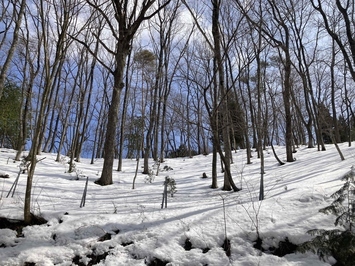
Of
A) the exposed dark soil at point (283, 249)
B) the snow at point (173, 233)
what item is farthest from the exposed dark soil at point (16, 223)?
the exposed dark soil at point (283, 249)

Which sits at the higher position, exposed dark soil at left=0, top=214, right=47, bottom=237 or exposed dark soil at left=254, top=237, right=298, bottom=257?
exposed dark soil at left=0, top=214, right=47, bottom=237

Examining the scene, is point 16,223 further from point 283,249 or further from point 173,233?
point 283,249

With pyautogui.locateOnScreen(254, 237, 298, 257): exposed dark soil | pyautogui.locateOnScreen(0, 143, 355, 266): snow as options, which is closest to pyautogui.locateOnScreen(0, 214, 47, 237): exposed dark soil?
pyautogui.locateOnScreen(0, 143, 355, 266): snow

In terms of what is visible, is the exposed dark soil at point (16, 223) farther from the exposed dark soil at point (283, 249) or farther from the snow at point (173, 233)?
the exposed dark soil at point (283, 249)

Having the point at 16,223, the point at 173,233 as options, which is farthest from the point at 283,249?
the point at 16,223

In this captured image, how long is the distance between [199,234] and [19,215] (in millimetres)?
3001

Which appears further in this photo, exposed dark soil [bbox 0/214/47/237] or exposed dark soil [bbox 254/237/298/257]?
exposed dark soil [bbox 0/214/47/237]

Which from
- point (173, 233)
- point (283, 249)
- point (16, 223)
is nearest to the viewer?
point (283, 249)

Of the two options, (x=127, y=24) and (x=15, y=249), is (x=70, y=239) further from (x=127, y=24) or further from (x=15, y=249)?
(x=127, y=24)

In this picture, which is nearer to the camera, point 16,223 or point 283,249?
point 283,249

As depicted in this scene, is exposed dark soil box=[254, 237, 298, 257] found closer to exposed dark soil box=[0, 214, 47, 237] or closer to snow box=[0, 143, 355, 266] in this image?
snow box=[0, 143, 355, 266]

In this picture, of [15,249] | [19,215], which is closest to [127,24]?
[19,215]

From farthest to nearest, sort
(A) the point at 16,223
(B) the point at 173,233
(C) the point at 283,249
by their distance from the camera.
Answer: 1. (A) the point at 16,223
2. (B) the point at 173,233
3. (C) the point at 283,249

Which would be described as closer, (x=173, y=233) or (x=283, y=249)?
(x=283, y=249)
